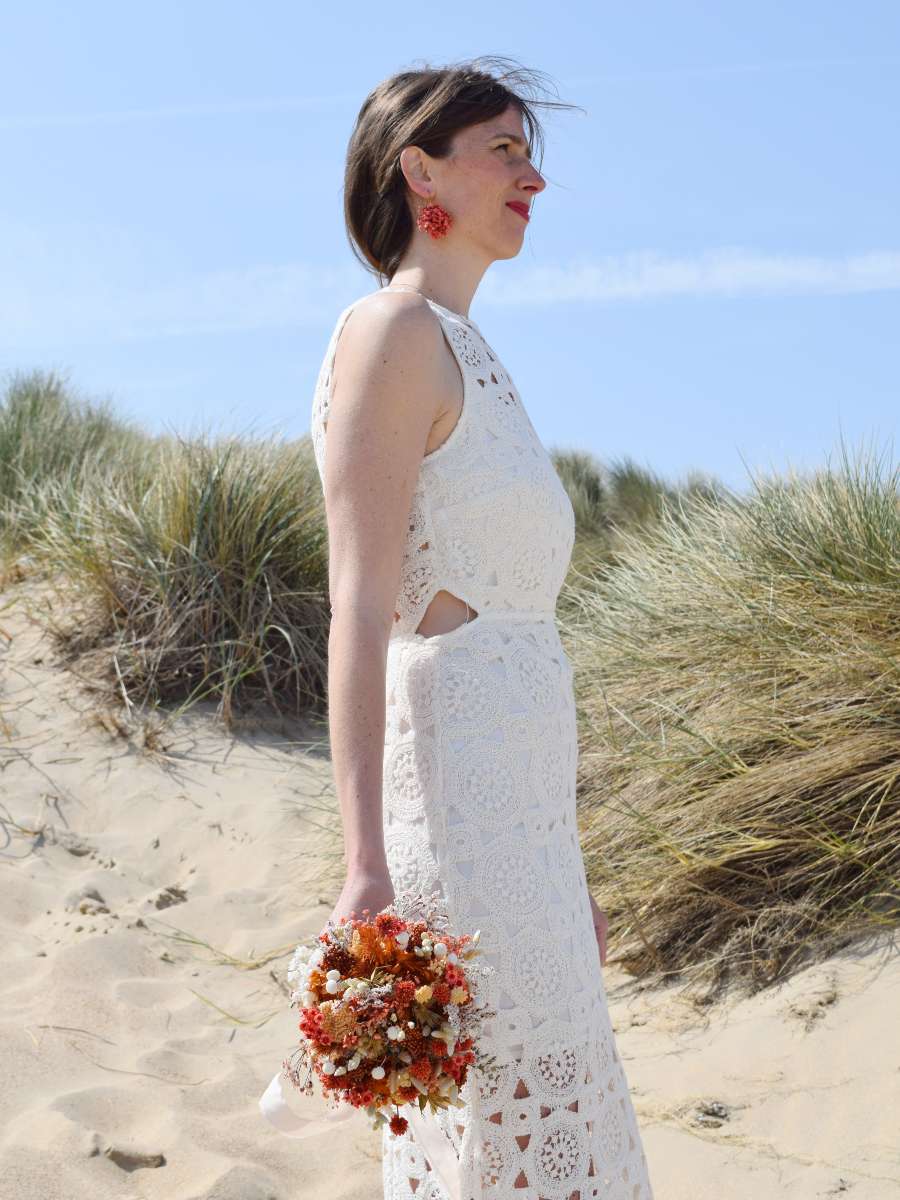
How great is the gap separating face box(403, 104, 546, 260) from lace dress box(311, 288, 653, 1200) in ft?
0.84

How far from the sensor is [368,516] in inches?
61.8

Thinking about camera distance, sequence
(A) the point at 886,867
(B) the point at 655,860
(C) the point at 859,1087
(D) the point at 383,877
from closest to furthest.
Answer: (D) the point at 383,877
(C) the point at 859,1087
(A) the point at 886,867
(B) the point at 655,860

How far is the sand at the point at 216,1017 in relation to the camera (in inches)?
113

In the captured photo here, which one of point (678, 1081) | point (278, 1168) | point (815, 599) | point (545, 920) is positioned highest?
point (815, 599)

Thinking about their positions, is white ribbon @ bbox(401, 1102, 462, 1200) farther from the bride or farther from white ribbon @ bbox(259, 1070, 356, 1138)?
white ribbon @ bbox(259, 1070, 356, 1138)

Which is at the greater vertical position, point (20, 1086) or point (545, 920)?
point (545, 920)

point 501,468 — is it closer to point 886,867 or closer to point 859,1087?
point 859,1087

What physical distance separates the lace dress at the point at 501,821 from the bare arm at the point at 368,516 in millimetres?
77

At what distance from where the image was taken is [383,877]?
56.7 inches

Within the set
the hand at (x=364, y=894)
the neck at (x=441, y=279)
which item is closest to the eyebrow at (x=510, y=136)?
the neck at (x=441, y=279)

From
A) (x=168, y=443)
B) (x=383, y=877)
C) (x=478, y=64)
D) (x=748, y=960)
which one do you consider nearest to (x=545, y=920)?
(x=383, y=877)

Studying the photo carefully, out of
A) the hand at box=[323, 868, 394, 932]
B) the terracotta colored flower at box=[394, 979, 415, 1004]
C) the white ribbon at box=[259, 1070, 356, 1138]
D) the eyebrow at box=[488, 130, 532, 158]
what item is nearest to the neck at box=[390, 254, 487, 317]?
the eyebrow at box=[488, 130, 532, 158]

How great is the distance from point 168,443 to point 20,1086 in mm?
5944

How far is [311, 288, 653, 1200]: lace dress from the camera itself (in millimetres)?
1575
